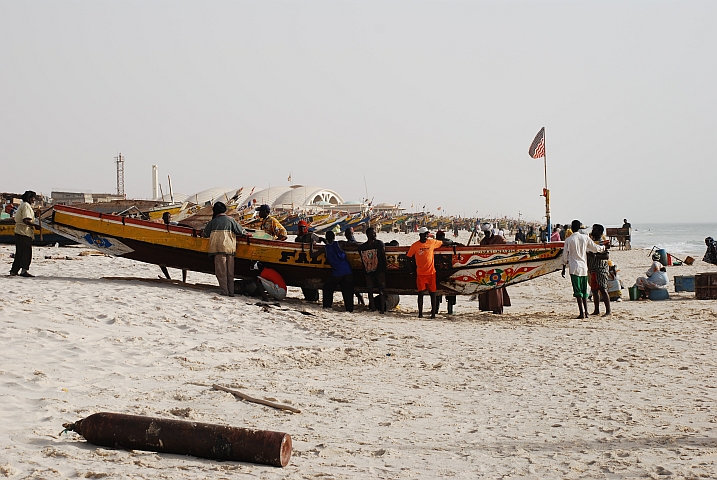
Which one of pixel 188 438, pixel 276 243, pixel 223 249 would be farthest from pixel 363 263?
pixel 188 438

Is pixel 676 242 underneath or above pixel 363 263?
underneath

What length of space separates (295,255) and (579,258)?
4.68m

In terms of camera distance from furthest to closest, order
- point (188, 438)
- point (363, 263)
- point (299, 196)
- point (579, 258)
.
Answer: point (299, 196), point (363, 263), point (579, 258), point (188, 438)

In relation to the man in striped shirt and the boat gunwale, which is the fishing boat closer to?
the boat gunwale

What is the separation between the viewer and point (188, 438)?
3.86 metres

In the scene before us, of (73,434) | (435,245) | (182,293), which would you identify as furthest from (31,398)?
(435,245)

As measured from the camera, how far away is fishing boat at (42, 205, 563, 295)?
1125cm

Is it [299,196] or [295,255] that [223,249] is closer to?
[295,255]

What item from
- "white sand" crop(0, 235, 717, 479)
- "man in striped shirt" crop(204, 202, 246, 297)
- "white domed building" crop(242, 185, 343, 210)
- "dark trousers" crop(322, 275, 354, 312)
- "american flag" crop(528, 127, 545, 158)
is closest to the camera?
"white sand" crop(0, 235, 717, 479)

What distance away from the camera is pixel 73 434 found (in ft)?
13.5

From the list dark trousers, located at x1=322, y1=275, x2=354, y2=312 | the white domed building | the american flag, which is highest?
the white domed building

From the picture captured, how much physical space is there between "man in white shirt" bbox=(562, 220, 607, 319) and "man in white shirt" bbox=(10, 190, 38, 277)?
333 inches

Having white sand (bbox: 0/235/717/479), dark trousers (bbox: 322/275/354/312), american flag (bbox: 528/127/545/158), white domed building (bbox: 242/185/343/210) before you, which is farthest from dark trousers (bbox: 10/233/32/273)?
white domed building (bbox: 242/185/343/210)

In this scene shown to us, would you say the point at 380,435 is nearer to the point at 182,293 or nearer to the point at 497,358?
the point at 497,358
